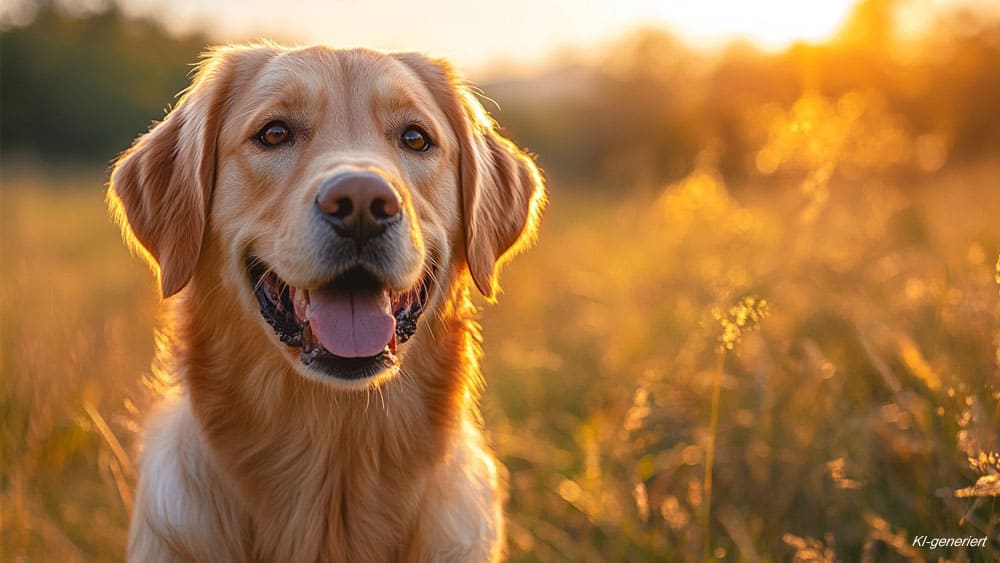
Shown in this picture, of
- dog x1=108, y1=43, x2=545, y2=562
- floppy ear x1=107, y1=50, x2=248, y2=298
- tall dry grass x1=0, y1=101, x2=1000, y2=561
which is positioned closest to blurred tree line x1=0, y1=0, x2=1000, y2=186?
tall dry grass x1=0, y1=101, x2=1000, y2=561

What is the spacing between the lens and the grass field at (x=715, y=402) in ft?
9.17

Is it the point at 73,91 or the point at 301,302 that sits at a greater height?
the point at 301,302

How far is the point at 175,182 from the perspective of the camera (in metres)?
2.59

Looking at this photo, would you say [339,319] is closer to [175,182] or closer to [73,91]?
[175,182]

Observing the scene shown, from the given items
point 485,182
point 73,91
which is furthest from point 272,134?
point 73,91

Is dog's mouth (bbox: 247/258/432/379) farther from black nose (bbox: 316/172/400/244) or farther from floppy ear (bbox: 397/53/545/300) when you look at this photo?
floppy ear (bbox: 397/53/545/300)

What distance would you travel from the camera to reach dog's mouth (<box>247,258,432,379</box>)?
7.43ft

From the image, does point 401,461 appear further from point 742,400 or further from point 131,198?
point 742,400

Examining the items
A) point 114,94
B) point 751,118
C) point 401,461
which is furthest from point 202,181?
point 114,94

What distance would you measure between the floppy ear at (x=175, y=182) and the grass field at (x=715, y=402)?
2.00 ft

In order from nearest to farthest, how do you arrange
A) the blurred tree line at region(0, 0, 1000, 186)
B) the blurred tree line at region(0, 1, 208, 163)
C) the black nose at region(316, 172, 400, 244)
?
1. the black nose at region(316, 172, 400, 244)
2. the blurred tree line at region(0, 0, 1000, 186)
3. the blurred tree line at region(0, 1, 208, 163)

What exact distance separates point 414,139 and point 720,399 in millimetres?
2007

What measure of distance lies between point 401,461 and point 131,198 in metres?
1.22

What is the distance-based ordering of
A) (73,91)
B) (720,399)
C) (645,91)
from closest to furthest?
1. (720,399)
2. (645,91)
3. (73,91)
